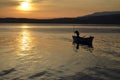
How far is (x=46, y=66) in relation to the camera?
2642cm

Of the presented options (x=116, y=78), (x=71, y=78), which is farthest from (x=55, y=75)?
(x=116, y=78)

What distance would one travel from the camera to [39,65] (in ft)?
88.3

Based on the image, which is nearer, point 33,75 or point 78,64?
point 33,75

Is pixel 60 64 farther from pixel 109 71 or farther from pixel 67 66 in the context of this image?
pixel 109 71

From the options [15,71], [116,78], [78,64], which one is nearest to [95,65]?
[78,64]

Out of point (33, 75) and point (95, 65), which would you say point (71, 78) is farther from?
point (95, 65)

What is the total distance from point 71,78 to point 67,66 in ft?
17.3

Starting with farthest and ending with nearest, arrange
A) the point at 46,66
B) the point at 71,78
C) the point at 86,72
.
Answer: the point at 46,66 → the point at 86,72 → the point at 71,78

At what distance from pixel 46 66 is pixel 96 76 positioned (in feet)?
19.0

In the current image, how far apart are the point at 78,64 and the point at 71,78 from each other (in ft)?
21.7

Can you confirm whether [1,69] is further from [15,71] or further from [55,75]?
[55,75]

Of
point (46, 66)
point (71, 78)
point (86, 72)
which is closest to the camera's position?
point (71, 78)

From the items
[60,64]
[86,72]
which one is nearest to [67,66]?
[60,64]

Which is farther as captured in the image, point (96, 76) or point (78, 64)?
point (78, 64)
